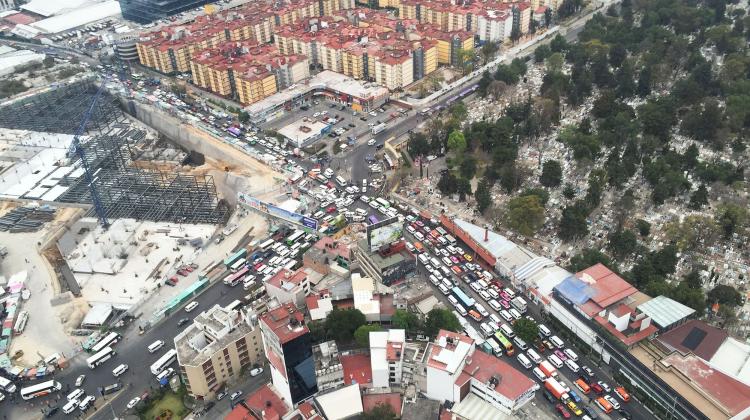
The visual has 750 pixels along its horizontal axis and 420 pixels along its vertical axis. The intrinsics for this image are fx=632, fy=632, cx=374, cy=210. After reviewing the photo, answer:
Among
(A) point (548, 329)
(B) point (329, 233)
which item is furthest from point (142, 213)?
(A) point (548, 329)

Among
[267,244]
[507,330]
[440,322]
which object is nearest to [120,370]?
[267,244]

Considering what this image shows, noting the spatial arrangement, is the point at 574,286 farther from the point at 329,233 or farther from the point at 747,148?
the point at 747,148

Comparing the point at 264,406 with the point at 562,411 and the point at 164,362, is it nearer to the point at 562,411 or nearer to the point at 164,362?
the point at 164,362

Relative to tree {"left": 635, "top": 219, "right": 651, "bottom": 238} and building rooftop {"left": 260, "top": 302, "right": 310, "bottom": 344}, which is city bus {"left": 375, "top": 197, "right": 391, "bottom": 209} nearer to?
building rooftop {"left": 260, "top": 302, "right": 310, "bottom": 344}

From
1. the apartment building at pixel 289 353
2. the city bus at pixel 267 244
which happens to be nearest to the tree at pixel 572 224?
the apartment building at pixel 289 353

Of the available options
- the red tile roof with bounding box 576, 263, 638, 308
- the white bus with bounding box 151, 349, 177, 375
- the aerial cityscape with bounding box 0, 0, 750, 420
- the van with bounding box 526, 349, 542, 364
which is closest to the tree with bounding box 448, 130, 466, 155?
the aerial cityscape with bounding box 0, 0, 750, 420

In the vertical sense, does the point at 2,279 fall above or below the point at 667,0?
below
